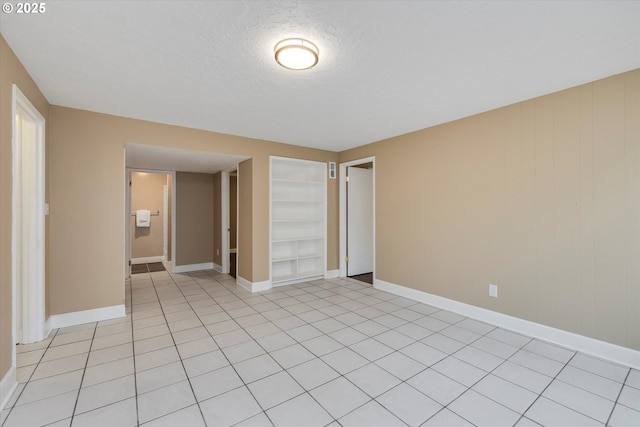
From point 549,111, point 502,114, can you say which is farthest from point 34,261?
point 549,111

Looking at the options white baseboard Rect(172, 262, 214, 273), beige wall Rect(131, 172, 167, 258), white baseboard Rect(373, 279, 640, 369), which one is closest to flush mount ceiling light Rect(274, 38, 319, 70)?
white baseboard Rect(373, 279, 640, 369)

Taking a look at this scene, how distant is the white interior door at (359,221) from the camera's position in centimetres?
521

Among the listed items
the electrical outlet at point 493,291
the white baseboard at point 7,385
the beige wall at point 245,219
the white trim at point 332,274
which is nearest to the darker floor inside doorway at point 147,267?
the beige wall at point 245,219

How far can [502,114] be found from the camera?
2943mm

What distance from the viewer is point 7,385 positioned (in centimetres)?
178

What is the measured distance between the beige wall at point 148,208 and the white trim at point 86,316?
4128 mm

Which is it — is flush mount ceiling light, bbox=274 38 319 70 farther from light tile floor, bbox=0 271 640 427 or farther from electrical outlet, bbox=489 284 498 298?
electrical outlet, bbox=489 284 498 298

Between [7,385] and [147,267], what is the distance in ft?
15.5

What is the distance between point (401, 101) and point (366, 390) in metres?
2.61

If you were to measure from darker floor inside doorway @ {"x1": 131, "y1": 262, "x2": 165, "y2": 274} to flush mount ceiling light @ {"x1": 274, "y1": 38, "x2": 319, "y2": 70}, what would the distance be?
5544 millimetres

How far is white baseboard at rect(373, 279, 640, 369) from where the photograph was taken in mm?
2236

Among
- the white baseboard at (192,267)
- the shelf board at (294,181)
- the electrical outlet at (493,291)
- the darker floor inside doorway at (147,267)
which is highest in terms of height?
the shelf board at (294,181)

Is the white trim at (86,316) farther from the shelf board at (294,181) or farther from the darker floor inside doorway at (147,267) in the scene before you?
the darker floor inside doorway at (147,267)

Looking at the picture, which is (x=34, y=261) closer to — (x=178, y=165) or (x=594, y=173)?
(x=178, y=165)
